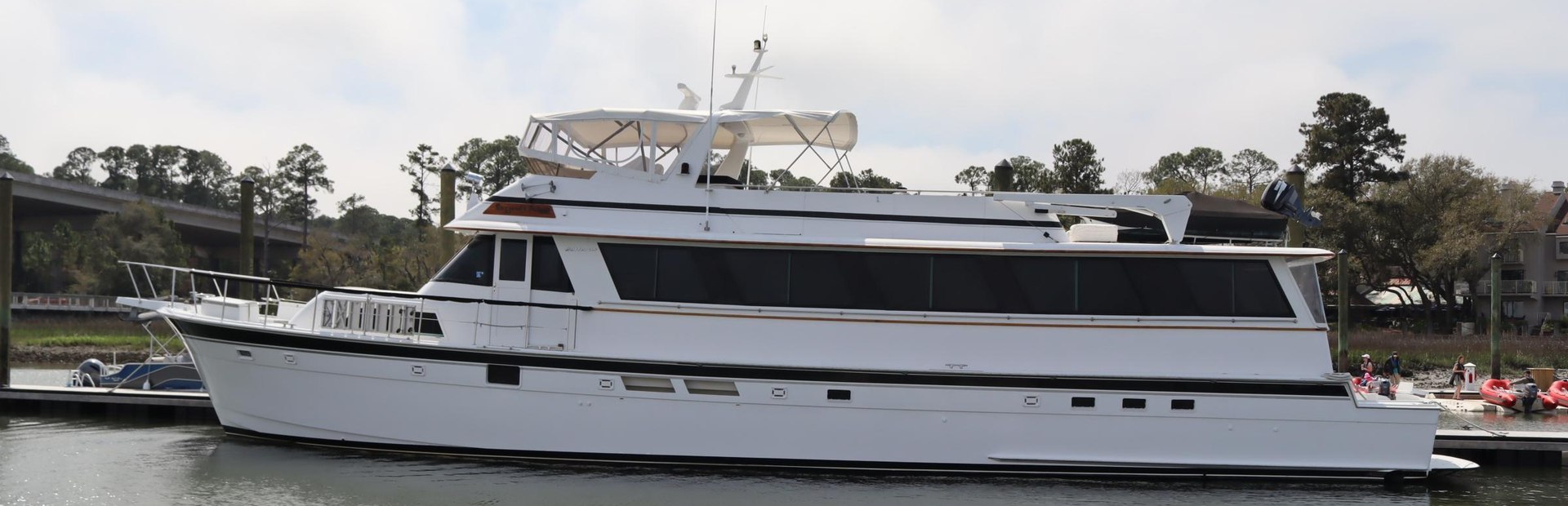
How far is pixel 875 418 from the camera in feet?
31.6

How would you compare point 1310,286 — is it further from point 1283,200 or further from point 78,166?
point 78,166

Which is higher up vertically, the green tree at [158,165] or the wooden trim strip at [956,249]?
the green tree at [158,165]

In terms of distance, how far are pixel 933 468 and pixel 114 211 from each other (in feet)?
140

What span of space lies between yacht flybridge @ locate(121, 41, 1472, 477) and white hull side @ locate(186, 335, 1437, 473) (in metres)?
0.02

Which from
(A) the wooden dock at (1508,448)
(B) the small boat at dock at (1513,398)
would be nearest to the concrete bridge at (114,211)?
(B) the small boat at dock at (1513,398)

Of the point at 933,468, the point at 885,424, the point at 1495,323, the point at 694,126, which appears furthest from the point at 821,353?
the point at 1495,323

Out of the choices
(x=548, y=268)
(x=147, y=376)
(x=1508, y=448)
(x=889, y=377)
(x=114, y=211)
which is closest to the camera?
(x=889, y=377)

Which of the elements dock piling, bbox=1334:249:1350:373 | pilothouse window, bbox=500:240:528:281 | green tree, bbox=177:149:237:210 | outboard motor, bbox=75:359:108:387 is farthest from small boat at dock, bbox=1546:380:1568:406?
green tree, bbox=177:149:237:210

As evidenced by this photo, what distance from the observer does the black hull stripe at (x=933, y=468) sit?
9.59 metres

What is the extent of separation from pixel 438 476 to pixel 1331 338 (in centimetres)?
2112

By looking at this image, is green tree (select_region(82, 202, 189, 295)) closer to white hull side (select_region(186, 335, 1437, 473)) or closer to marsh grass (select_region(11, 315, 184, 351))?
marsh grass (select_region(11, 315, 184, 351))

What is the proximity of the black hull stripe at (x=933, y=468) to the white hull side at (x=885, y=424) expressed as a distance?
4cm

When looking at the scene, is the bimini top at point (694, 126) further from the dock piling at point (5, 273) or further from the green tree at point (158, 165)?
the green tree at point (158, 165)

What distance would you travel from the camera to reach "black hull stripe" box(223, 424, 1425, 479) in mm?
9586
